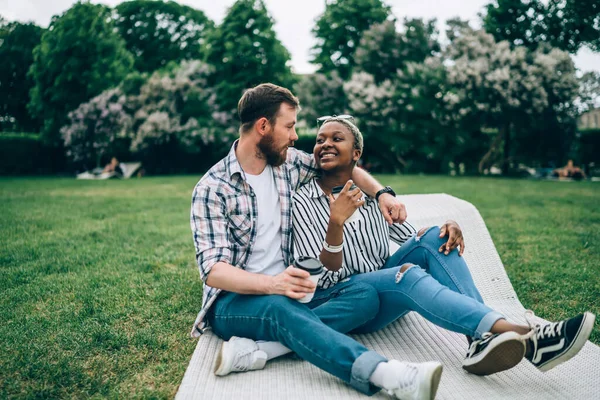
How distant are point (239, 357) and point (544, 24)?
25.3 m

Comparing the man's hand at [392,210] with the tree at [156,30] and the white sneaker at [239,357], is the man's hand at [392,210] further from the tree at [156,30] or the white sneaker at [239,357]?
the tree at [156,30]

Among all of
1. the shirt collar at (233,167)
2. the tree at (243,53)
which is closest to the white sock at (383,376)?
the shirt collar at (233,167)

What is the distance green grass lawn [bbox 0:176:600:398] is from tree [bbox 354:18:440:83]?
591 inches

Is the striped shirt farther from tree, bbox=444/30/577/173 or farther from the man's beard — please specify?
tree, bbox=444/30/577/173

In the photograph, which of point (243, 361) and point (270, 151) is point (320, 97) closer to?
point (270, 151)

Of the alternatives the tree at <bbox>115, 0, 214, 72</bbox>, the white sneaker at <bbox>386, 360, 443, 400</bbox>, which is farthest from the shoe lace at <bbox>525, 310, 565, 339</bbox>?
the tree at <bbox>115, 0, 214, 72</bbox>

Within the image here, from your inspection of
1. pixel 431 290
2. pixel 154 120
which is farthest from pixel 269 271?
pixel 154 120

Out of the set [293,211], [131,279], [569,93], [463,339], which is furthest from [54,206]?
[569,93]

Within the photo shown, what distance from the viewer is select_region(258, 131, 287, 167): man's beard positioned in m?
3.36

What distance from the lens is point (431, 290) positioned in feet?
9.34

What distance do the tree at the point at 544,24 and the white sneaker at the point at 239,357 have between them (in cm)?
2355

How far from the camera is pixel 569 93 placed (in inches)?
Result: 781

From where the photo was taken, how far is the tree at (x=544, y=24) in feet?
74.6

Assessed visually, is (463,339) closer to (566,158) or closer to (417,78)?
(417,78)
